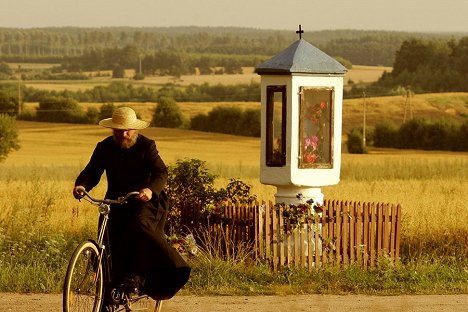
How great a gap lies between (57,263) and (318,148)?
12.4 feet

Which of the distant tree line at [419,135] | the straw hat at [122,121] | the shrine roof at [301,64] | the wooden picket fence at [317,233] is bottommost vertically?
the distant tree line at [419,135]

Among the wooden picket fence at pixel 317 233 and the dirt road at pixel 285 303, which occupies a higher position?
the wooden picket fence at pixel 317 233

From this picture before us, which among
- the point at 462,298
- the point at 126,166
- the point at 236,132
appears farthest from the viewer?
the point at 236,132

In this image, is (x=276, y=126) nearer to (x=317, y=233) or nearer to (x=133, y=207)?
(x=317, y=233)

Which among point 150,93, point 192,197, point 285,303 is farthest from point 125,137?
point 150,93

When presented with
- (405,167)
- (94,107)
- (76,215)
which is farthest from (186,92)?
(76,215)

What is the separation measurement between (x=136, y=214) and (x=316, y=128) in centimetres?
603

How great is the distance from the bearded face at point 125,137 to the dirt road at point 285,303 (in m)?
2.23

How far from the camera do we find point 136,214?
10.1m

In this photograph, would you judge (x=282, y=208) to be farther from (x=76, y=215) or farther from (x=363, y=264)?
(x=76, y=215)

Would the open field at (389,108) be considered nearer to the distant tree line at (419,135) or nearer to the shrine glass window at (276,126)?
the distant tree line at (419,135)

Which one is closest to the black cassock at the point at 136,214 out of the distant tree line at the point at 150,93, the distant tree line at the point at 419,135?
the distant tree line at the point at 419,135

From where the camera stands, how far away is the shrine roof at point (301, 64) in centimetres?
1514

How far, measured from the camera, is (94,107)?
11950cm
